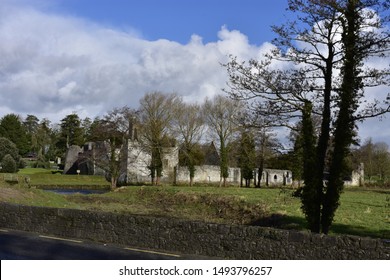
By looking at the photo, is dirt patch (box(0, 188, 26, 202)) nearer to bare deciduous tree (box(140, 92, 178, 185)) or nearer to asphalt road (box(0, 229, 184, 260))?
asphalt road (box(0, 229, 184, 260))

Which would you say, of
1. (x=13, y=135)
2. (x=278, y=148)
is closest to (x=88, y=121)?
(x=13, y=135)

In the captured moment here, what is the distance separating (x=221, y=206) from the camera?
3553cm

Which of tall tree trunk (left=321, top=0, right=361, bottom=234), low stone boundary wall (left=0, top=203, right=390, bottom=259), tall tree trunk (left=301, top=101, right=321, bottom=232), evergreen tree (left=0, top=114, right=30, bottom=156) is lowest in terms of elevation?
low stone boundary wall (left=0, top=203, right=390, bottom=259)

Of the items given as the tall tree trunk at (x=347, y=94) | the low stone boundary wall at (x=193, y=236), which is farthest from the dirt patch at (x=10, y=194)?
the tall tree trunk at (x=347, y=94)

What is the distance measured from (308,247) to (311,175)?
18.9 ft

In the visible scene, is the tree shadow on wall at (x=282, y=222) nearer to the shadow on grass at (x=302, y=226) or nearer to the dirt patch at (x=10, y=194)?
the shadow on grass at (x=302, y=226)

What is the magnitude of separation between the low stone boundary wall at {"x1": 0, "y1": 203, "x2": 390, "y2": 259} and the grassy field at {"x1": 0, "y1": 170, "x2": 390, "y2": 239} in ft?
22.8

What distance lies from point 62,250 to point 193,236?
131 inches

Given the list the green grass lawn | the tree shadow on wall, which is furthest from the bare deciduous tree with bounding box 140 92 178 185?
the tree shadow on wall

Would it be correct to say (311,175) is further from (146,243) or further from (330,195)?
(146,243)

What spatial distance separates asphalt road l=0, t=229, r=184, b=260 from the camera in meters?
11.7

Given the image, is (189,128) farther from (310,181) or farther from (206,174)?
(310,181)

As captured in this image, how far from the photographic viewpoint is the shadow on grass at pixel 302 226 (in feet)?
69.8

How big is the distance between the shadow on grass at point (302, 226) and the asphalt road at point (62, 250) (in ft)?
36.8
